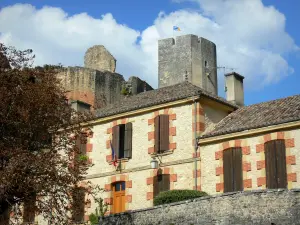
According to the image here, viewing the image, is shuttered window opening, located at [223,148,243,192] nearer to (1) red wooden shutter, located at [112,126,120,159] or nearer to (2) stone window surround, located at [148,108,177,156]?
(2) stone window surround, located at [148,108,177,156]

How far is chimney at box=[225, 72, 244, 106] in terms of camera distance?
30609 mm

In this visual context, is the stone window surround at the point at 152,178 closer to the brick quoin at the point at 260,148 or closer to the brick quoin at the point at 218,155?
the brick quoin at the point at 218,155

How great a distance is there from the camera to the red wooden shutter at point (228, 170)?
25062mm

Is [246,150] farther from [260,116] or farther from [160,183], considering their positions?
[160,183]

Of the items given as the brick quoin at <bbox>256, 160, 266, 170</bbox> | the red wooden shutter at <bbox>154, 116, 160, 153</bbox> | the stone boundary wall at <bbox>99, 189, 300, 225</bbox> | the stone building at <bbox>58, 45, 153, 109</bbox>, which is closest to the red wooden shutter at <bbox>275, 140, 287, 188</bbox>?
the brick quoin at <bbox>256, 160, 266, 170</bbox>

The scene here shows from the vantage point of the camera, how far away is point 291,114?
969 inches

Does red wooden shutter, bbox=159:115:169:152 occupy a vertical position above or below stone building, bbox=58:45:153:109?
below

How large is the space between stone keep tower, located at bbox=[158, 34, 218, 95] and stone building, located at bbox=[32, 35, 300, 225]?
15254mm

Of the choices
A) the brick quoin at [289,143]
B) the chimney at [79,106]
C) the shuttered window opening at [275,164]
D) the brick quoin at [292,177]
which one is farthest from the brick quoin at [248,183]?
the chimney at [79,106]

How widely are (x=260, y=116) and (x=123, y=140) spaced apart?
263 inches

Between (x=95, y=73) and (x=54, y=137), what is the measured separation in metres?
24.3

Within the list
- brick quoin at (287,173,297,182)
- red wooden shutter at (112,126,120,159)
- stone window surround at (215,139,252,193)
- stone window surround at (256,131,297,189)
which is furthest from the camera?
red wooden shutter at (112,126,120,159)

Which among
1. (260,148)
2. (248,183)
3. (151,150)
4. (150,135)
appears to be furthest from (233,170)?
(150,135)

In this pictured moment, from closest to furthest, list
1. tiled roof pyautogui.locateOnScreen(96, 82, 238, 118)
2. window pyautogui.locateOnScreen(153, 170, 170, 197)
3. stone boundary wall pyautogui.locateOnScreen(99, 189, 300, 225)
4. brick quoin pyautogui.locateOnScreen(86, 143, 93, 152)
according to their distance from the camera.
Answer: stone boundary wall pyautogui.locateOnScreen(99, 189, 300, 225)
window pyautogui.locateOnScreen(153, 170, 170, 197)
tiled roof pyautogui.locateOnScreen(96, 82, 238, 118)
brick quoin pyautogui.locateOnScreen(86, 143, 93, 152)
